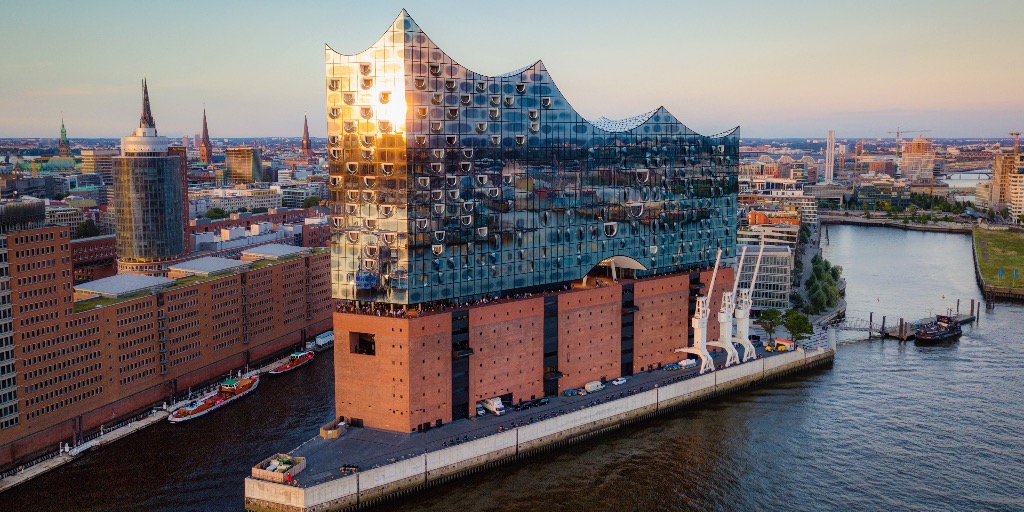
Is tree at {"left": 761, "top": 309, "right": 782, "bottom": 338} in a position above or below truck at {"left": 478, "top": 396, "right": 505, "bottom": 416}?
above

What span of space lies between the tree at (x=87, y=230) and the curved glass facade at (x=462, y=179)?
9849 centimetres

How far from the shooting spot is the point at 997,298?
13112 centimetres

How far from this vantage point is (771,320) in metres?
98.9

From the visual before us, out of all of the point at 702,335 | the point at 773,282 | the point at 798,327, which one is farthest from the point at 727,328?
the point at 773,282

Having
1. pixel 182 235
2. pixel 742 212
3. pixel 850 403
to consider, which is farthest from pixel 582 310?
pixel 742 212

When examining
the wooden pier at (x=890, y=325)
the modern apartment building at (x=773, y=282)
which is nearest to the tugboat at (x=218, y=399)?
the modern apartment building at (x=773, y=282)

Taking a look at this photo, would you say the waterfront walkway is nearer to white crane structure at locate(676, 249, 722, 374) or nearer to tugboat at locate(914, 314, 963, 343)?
white crane structure at locate(676, 249, 722, 374)

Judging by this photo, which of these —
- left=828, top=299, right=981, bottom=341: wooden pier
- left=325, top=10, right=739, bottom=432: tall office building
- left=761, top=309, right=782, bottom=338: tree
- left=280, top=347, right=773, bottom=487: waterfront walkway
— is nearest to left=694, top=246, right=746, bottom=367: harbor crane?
left=325, top=10, right=739, bottom=432: tall office building

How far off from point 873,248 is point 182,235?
135 meters

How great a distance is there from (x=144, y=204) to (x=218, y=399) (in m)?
47.1

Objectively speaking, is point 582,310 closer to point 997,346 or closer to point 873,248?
point 997,346

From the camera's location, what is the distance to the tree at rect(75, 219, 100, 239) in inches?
5925

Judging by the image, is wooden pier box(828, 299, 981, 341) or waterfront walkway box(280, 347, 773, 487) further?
wooden pier box(828, 299, 981, 341)

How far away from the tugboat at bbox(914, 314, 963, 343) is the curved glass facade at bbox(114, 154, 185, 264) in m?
92.9
